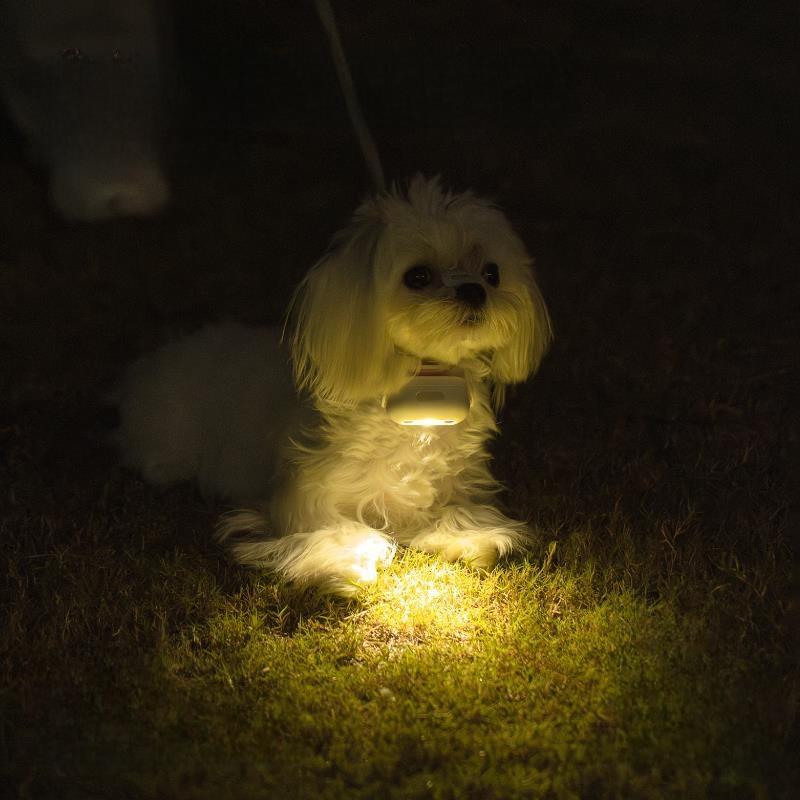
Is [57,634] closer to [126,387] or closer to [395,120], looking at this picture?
[126,387]

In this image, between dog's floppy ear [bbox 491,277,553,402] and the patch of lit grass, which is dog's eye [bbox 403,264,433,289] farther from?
the patch of lit grass

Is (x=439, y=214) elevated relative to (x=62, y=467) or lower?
elevated

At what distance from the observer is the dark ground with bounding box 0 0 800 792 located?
205 inches

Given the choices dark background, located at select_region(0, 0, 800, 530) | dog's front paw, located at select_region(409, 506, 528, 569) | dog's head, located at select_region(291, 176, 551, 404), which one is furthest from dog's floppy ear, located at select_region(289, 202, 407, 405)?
dark background, located at select_region(0, 0, 800, 530)

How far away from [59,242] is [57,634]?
4347 millimetres

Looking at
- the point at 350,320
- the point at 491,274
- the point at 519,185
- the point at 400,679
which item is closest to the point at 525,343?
the point at 491,274

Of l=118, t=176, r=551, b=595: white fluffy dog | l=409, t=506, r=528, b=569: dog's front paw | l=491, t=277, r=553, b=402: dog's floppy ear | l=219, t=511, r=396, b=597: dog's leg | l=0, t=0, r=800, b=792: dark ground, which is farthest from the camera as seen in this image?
l=0, t=0, r=800, b=792: dark ground

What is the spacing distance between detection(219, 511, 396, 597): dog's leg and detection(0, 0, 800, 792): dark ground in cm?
122

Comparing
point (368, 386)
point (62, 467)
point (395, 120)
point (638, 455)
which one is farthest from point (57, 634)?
point (395, 120)

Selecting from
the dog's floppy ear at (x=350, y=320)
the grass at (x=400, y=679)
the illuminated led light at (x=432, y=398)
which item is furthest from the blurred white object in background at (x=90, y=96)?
the illuminated led light at (x=432, y=398)

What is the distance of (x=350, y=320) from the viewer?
3414 millimetres

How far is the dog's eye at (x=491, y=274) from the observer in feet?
11.2

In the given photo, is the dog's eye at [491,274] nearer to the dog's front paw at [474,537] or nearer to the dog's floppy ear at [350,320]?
the dog's floppy ear at [350,320]

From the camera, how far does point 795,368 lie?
5633 millimetres
